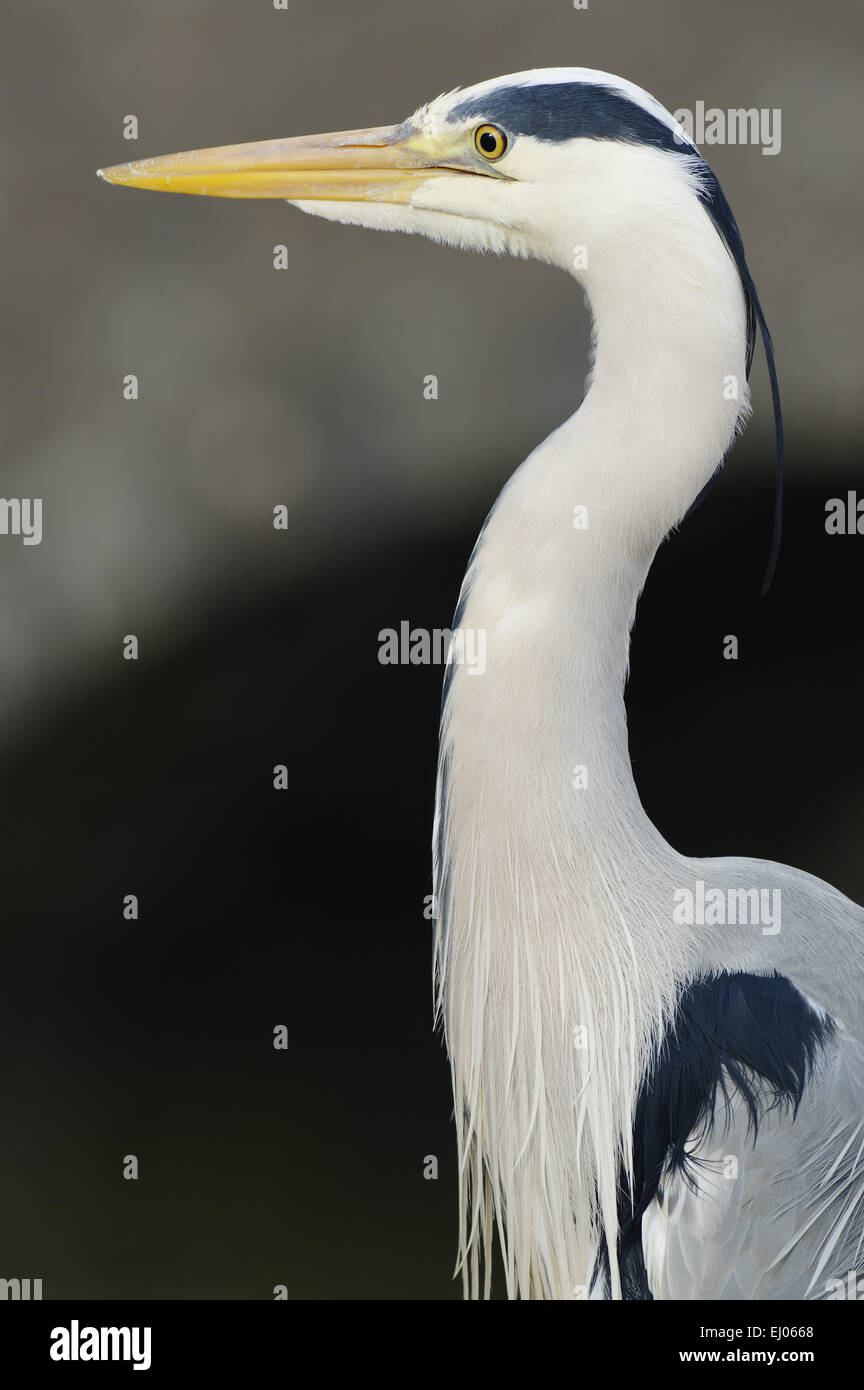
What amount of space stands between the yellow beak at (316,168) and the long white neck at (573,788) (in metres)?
0.26

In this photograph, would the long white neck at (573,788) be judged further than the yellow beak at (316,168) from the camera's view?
No

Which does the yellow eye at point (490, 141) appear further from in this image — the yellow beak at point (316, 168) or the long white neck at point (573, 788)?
the long white neck at point (573, 788)

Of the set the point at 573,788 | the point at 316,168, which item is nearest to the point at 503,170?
Result: the point at 316,168

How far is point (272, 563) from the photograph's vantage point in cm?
305

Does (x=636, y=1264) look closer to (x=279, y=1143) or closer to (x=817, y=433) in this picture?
(x=279, y=1143)

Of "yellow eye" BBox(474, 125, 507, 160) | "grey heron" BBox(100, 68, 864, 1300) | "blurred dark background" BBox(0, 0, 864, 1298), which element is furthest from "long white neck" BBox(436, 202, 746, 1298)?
"blurred dark background" BBox(0, 0, 864, 1298)

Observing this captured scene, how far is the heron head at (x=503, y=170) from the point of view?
1266 mm

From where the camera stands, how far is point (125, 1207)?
2.87 m

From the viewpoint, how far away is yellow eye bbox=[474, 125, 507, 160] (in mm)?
1342

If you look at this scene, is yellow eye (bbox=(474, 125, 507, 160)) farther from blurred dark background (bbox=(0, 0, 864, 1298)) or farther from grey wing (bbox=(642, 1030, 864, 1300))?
blurred dark background (bbox=(0, 0, 864, 1298))

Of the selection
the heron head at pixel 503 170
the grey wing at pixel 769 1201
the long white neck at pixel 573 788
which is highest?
the heron head at pixel 503 170

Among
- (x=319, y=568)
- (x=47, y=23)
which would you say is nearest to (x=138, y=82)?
(x=47, y=23)

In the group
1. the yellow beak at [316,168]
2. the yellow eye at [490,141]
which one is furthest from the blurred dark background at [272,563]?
the yellow eye at [490,141]

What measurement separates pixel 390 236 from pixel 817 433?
3.37ft
